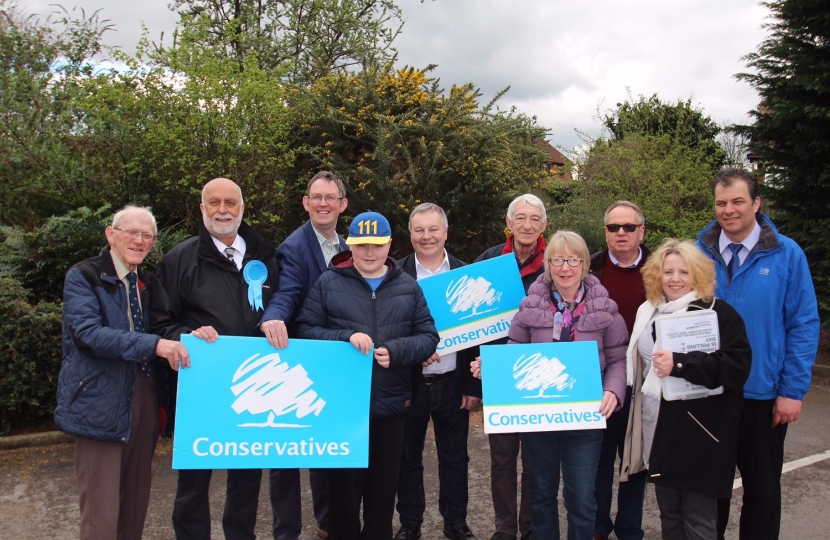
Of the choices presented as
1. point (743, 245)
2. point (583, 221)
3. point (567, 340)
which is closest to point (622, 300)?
point (567, 340)

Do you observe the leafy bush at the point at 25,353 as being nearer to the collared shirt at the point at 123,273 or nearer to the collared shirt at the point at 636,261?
the collared shirt at the point at 123,273

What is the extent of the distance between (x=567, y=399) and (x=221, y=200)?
2.34m

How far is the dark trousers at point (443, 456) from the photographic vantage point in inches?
163

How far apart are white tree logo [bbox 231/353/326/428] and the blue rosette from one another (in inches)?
14.4

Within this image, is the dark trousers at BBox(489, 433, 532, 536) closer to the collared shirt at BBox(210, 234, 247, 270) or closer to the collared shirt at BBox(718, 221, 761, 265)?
the collared shirt at BBox(718, 221, 761, 265)

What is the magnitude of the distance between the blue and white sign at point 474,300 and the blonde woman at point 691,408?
1.04 meters

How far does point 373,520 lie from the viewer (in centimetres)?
353

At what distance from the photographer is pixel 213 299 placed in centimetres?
350

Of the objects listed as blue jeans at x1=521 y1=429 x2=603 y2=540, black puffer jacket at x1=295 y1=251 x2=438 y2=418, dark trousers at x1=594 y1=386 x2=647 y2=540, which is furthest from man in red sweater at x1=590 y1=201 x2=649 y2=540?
black puffer jacket at x1=295 y1=251 x2=438 y2=418

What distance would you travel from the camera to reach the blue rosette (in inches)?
142

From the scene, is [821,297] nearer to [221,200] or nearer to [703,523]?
[703,523]

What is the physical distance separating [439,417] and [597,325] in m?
1.31

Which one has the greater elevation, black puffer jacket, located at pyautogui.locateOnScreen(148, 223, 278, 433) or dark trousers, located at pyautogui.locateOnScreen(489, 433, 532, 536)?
black puffer jacket, located at pyautogui.locateOnScreen(148, 223, 278, 433)

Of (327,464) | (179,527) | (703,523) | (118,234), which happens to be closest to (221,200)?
(118,234)
